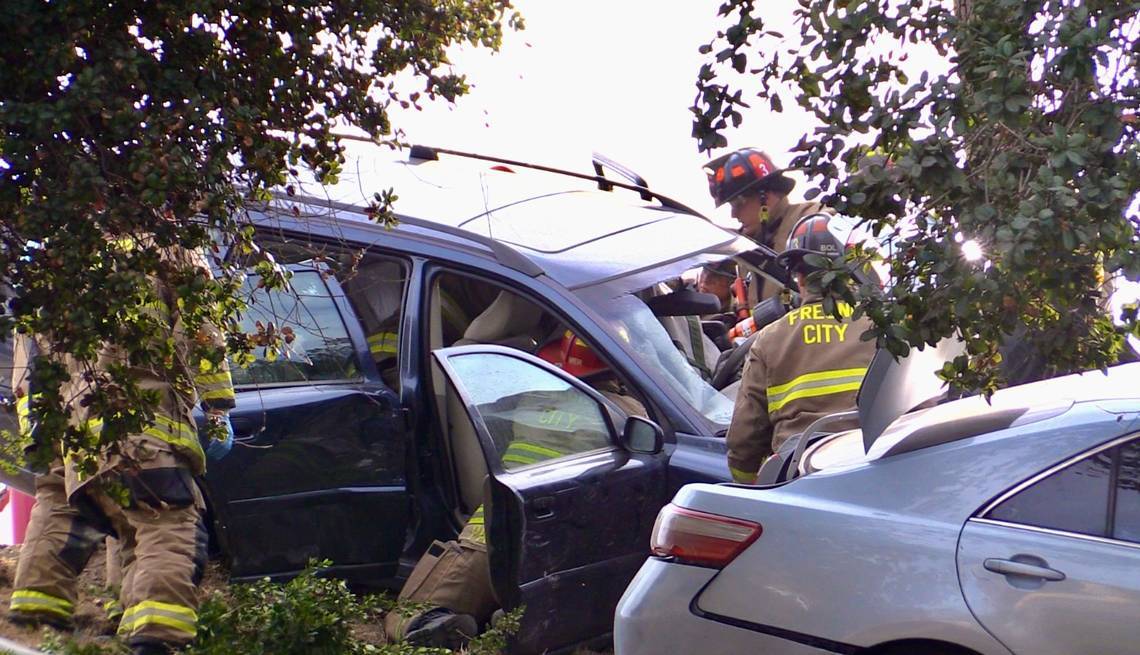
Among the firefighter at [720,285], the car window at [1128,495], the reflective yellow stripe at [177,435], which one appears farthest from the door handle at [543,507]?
the firefighter at [720,285]

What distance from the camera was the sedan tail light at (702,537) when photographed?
3879 mm

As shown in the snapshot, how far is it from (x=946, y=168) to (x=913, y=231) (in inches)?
9.4

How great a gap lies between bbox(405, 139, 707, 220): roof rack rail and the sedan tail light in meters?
3.68

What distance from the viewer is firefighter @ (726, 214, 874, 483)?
17.1ft

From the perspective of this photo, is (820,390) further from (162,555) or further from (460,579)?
(162,555)

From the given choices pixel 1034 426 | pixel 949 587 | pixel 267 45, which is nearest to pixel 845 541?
pixel 949 587

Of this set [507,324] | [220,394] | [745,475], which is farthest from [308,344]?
[745,475]

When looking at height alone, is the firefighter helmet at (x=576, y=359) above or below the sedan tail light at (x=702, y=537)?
above

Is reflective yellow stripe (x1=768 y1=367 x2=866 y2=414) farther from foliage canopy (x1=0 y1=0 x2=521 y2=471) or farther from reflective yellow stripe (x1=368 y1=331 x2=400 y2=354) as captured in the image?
foliage canopy (x1=0 y1=0 x2=521 y2=471)

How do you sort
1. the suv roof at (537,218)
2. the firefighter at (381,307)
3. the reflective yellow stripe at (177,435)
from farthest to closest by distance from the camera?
the firefighter at (381,307)
the suv roof at (537,218)
the reflective yellow stripe at (177,435)

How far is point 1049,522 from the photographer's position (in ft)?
11.6

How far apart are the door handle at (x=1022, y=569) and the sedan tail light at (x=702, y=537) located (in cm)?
63

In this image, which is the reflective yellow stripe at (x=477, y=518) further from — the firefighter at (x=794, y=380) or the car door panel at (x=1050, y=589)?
the car door panel at (x=1050, y=589)

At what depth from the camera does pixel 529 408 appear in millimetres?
5492
